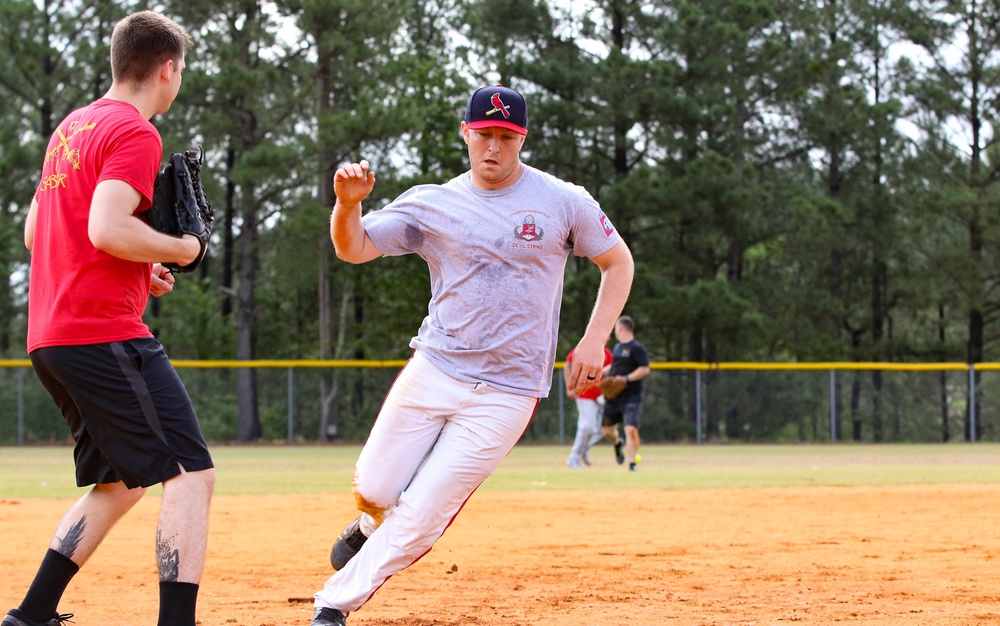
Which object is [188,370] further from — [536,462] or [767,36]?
[767,36]

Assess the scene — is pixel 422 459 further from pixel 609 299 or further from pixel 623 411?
pixel 623 411

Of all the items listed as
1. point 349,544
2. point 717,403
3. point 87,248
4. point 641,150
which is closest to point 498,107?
point 87,248

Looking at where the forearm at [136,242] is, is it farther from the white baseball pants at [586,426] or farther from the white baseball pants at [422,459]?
the white baseball pants at [586,426]

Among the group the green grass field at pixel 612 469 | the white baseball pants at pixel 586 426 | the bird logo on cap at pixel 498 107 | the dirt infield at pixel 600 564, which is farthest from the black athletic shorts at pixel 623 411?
the bird logo on cap at pixel 498 107

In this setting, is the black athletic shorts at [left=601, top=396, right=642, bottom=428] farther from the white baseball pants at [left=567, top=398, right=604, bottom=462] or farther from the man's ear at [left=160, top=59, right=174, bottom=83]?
the man's ear at [left=160, top=59, right=174, bottom=83]

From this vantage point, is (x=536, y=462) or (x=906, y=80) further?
(x=906, y=80)

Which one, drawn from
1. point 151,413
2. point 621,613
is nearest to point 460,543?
point 621,613

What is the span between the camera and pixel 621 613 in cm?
557

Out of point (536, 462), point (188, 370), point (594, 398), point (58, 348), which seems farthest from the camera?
point (188, 370)

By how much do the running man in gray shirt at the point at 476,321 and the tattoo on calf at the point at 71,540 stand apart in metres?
1.08

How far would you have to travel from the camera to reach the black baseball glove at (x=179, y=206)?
14.3ft

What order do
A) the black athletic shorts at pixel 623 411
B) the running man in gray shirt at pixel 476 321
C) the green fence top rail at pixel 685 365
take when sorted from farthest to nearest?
the green fence top rail at pixel 685 365 < the black athletic shorts at pixel 623 411 < the running man in gray shirt at pixel 476 321

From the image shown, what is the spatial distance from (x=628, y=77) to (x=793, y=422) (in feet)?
36.6

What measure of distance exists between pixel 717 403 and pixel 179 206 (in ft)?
88.3
